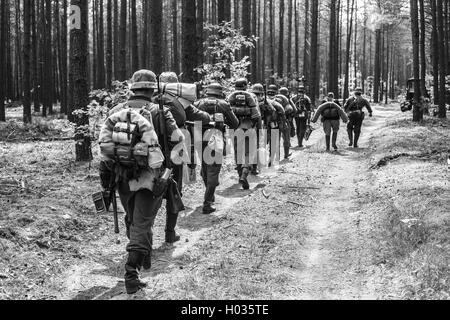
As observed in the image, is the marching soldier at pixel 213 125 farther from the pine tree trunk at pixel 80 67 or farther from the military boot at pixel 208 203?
the pine tree trunk at pixel 80 67

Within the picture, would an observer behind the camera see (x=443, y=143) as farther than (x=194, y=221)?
Yes

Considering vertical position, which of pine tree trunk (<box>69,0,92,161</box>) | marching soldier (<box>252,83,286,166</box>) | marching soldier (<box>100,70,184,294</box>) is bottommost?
marching soldier (<box>100,70,184,294</box>)

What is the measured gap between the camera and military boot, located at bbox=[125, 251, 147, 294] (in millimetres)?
5344

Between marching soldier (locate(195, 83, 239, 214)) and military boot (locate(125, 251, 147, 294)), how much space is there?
12.2 feet

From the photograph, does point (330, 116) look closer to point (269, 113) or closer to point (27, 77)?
point (269, 113)

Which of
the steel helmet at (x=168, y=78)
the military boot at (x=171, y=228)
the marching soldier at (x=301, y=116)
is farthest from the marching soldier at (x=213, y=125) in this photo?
the marching soldier at (x=301, y=116)

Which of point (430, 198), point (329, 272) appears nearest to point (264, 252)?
point (329, 272)

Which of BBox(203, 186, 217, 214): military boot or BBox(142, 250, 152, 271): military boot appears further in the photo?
BBox(203, 186, 217, 214): military boot

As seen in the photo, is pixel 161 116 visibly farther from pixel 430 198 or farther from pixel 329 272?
pixel 430 198

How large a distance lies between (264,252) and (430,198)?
332 centimetres

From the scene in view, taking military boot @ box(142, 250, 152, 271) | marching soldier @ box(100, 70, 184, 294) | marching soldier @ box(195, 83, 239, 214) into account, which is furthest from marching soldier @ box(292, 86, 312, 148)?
marching soldier @ box(100, 70, 184, 294)

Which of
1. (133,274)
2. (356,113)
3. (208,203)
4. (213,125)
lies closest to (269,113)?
(213,125)

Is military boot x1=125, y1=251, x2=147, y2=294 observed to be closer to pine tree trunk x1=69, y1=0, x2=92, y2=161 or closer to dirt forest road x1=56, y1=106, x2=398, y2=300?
dirt forest road x1=56, y1=106, x2=398, y2=300

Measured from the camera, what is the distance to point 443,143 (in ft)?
56.4
